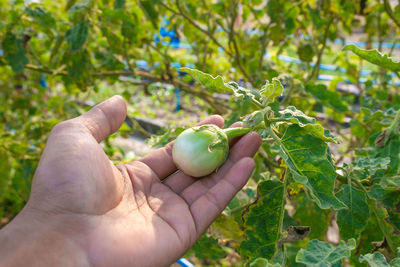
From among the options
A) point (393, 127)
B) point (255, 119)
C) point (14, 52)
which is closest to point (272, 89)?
point (255, 119)

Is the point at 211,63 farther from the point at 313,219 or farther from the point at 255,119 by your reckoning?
the point at 255,119

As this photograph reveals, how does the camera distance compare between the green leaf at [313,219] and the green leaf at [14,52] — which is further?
the green leaf at [14,52]

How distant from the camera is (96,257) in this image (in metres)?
→ 0.93

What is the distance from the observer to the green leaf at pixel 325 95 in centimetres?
154

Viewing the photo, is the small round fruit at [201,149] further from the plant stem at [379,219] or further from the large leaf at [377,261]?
the large leaf at [377,261]

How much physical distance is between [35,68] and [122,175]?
44.5 inches

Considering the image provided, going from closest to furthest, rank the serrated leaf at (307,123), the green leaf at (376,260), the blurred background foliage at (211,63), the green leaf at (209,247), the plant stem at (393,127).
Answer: the green leaf at (376,260) < the serrated leaf at (307,123) < the plant stem at (393,127) < the green leaf at (209,247) < the blurred background foliage at (211,63)

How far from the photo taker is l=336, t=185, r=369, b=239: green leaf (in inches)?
37.6

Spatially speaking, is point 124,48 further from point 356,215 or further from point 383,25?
point 383,25

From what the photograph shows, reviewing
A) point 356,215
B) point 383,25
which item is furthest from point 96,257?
point 383,25

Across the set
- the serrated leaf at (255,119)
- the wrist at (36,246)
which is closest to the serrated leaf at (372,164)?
the serrated leaf at (255,119)

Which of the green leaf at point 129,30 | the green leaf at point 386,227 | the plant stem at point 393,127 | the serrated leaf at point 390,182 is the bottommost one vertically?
the green leaf at point 386,227

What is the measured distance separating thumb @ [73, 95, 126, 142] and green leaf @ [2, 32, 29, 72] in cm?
83

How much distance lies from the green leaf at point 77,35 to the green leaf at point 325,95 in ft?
3.58
